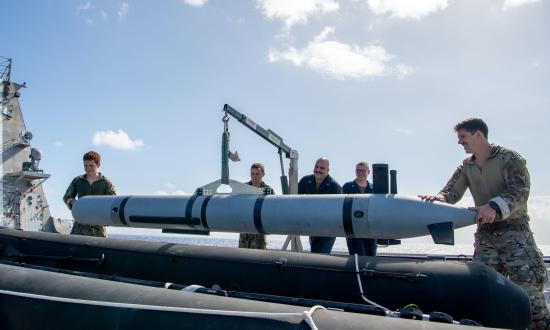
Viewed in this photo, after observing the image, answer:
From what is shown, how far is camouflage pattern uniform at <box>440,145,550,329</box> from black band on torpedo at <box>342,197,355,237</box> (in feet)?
4.25

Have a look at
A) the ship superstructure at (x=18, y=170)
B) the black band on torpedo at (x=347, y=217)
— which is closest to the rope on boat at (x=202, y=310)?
the black band on torpedo at (x=347, y=217)

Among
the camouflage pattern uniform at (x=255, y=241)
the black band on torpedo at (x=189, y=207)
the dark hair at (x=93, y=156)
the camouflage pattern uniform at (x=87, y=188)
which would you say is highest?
the dark hair at (x=93, y=156)

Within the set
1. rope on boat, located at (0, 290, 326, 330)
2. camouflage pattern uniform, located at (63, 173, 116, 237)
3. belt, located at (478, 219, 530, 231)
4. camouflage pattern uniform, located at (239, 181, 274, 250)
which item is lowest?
rope on boat, located at (0, 290, 326, 330)

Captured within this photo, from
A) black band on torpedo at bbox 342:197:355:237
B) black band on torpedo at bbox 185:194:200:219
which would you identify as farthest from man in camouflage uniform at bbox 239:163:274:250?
black band on torpedo at bbox 342:197:355:237

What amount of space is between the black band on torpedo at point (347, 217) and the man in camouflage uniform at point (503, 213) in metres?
0.83

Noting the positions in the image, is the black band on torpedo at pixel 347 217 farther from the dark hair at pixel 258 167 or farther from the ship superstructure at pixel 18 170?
the ship superstructure at pixel 18 170

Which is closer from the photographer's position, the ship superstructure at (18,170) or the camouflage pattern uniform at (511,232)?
the camouflage pattern uniform at (511,232)

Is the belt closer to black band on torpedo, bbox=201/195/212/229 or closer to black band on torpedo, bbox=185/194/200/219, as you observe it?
black band on torpedo, bbox=201/195/212/229

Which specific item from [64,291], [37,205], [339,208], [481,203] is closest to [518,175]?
[481,203]

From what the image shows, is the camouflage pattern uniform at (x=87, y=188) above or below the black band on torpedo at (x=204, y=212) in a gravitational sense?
above

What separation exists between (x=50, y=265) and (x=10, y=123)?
15.5 metres

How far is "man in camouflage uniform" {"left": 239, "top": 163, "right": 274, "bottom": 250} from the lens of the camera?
6.37m

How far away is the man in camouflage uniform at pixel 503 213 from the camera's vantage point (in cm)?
400

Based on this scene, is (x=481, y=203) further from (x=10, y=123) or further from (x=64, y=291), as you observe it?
(x=10, y=123)
